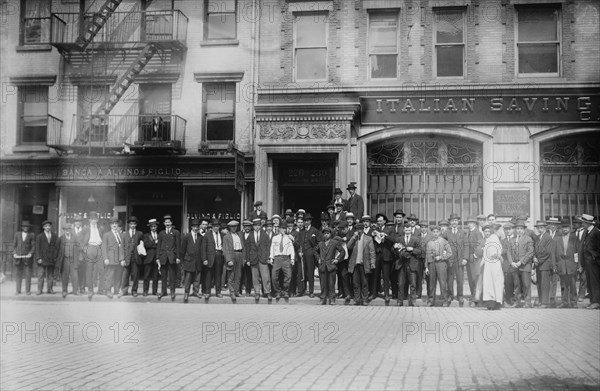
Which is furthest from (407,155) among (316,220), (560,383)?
(560,383)

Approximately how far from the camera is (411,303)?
44.2ft

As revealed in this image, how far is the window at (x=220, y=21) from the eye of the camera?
1600 centimetres

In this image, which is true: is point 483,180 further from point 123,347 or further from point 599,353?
point 123,347

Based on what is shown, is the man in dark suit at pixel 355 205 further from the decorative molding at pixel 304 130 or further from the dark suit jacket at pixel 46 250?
the dark suit jacket at pixel 46 250

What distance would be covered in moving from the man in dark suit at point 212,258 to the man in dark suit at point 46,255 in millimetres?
3979

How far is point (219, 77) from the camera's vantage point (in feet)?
61.0

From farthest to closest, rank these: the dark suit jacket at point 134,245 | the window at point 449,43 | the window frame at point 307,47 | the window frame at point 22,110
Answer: the window frame at point 22,110 → the dark suit jacket at point 134,245 → the window frame at point 307,47 → the window at point 449,43

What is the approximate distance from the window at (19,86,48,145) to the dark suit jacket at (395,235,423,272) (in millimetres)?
11110

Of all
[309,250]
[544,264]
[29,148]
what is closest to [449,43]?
[544,264]

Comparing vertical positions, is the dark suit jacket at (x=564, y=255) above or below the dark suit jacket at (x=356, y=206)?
below

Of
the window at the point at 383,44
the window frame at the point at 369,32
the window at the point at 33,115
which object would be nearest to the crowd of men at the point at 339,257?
the window frame at the point at 369,32

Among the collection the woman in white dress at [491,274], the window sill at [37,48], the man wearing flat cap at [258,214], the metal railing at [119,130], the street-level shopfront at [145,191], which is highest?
the window sill at [37,48]

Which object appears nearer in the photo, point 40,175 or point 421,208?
point 421,208

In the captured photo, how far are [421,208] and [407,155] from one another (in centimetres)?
187
